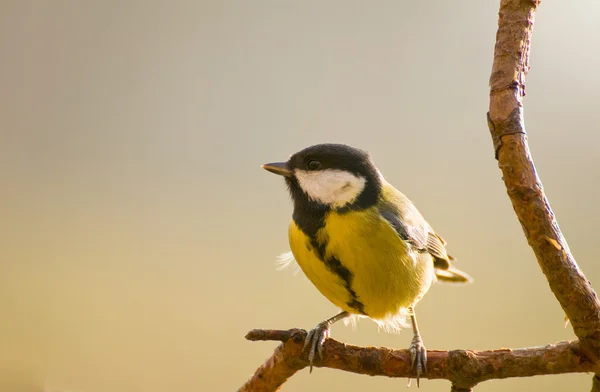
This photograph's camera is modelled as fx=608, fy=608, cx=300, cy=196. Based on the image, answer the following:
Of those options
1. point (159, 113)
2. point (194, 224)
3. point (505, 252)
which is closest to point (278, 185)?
point (194, 224)

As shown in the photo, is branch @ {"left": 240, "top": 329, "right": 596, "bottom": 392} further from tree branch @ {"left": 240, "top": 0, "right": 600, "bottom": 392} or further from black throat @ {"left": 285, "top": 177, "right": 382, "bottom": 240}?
black throat @ {"left": 285, "top": 177, "right": 382, "bottom": 240}

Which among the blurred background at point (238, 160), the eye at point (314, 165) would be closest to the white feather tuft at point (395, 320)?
the eye at point (314, 165)

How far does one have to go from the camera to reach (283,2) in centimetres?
255

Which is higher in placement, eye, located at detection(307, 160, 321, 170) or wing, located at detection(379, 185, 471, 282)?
eye, located at detection(307, 160, 321, 170)

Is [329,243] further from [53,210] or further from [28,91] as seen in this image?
[28,91]

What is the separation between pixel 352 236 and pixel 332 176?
15 centimetres

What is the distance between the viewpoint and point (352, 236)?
1.20m

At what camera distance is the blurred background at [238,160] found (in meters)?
2.31

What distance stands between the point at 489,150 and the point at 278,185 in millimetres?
879

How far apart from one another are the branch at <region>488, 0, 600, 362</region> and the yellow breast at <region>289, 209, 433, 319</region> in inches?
16.2

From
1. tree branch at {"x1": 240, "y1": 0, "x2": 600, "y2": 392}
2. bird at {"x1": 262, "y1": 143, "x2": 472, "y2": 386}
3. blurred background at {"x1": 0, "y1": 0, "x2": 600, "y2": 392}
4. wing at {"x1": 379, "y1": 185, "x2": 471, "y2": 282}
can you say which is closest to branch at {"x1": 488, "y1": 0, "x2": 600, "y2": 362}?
tree branch at {"x1": 240, "y1": 0, "x2": 600, "y2": 392}

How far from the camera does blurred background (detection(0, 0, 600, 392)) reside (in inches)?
91.1

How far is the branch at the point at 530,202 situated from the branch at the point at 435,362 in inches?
1.9

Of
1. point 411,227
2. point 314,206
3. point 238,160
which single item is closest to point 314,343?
point 314,206
